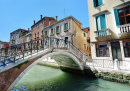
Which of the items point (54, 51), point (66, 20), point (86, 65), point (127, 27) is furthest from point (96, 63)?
point (66, 20)

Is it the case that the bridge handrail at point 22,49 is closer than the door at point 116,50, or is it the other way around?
the bridge handrail at point 22,49

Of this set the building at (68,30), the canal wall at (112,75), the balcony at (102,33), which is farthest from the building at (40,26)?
the canal wall at (112,75)

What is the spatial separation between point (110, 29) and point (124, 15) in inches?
71.0

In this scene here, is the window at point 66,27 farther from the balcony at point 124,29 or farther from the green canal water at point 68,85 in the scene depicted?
the green canal water at point 68,85

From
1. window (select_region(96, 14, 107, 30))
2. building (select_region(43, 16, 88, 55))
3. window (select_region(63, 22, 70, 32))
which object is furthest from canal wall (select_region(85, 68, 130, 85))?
window (select_region(63, 22, 70, 32))

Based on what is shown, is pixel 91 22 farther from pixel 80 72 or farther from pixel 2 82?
pixel 2 82

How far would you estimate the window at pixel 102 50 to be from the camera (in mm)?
8583

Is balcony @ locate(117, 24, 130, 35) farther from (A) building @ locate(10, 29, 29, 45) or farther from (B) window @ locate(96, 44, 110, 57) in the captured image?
(A) building @ locate(10, 29, 29, 45)

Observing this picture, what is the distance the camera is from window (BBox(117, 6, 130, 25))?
7477 mm

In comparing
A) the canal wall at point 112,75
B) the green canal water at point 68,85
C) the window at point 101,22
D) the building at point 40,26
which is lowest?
the green canal water at point 68,85

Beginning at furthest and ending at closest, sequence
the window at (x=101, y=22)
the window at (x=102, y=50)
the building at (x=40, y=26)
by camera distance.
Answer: the building at (x=40, y=26) < the window at (x=101, y=22) < the window at (x=102, y=50)

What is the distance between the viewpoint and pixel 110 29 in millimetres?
8266

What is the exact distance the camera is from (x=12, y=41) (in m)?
32.4

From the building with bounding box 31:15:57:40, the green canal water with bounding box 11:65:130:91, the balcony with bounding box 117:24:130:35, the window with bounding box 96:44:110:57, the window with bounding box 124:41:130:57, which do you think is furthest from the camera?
the building with bounding box 31:15:57:40
